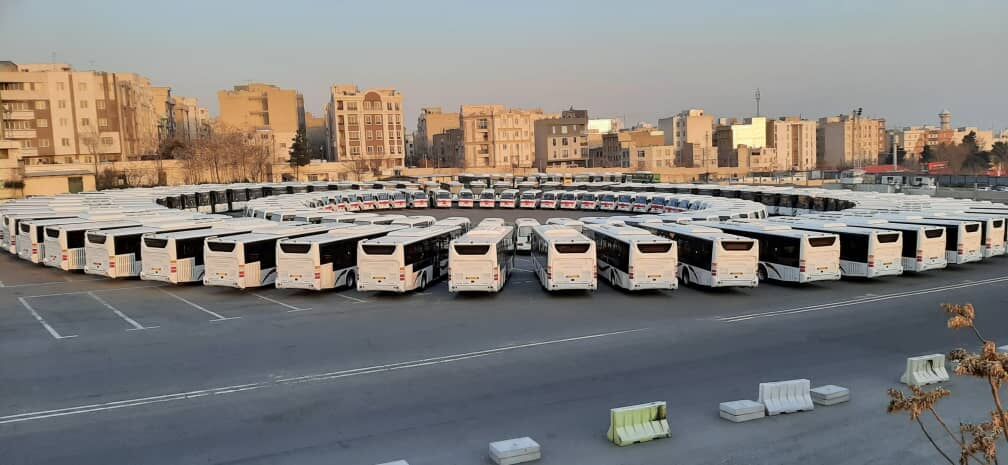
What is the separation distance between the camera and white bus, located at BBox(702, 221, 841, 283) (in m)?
24.0

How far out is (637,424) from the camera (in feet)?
36.8

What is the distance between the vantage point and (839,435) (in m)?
11.2

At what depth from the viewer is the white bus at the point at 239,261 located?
24.6 meters

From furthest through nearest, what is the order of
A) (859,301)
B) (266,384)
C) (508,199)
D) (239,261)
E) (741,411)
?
(508,199)
(239,261)
(859,301)
(266,384)
(741,411)

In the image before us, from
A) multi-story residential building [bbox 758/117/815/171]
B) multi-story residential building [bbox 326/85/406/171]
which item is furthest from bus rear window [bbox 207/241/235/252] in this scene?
multi-story residential building [bbox 758/117/815/171]

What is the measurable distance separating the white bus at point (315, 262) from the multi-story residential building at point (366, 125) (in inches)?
4060

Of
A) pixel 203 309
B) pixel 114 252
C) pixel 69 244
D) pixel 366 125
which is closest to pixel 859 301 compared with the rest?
pixel 203 309

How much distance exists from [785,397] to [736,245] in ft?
38.4

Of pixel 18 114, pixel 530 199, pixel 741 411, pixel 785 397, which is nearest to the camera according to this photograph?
pixel 741 411

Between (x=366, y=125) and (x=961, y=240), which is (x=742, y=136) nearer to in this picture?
(x=366, y=125)

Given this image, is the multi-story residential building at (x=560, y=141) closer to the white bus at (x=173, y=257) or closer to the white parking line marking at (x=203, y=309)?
the white bus at (x=173, y=257)

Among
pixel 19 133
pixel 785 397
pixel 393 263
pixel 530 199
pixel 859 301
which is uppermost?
pixel 19 133

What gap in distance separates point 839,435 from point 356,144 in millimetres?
123173

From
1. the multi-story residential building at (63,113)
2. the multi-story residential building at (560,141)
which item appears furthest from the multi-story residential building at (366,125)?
the multi-story residential building at (63,113)
